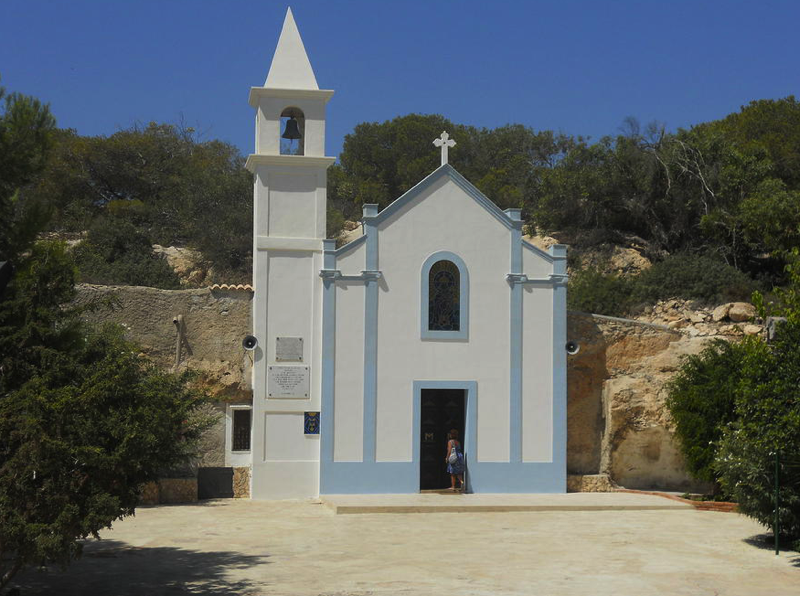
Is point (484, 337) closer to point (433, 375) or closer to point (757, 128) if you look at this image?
point (433, 375)

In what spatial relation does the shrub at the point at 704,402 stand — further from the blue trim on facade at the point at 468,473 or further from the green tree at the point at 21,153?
the green tree at the point at 21,153

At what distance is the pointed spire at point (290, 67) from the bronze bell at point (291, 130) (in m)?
0.78

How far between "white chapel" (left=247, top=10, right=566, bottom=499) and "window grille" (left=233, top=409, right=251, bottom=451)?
111 cm

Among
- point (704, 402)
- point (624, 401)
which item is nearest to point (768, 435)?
point (704, 402)

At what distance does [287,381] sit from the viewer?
21.4m

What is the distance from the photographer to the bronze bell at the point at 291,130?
22359 millimetres

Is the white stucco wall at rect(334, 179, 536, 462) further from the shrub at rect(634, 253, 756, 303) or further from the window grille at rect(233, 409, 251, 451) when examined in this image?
the shrub at rect(634, 253, 756, 303)

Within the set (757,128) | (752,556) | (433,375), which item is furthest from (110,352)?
(757,128)

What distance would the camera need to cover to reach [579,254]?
1446 inches

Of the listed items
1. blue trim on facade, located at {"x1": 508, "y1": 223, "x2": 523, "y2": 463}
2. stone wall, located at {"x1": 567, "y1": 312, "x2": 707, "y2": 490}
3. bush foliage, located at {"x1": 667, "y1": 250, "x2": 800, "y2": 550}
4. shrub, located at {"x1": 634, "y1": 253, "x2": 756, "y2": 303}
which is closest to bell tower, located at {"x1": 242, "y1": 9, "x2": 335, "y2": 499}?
blue trim on facade, located at {"x1": 508, "y1": 223, "x2": 523, "y2": 463}

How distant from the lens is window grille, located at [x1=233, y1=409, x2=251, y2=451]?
73.2 ft

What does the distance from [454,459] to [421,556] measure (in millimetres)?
7034

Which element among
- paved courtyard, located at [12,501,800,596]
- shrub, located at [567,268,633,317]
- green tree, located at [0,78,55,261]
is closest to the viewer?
paved courtyard, located at [12,501,800,596]

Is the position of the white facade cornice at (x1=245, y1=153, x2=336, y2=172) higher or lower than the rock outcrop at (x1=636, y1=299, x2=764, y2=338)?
higher
